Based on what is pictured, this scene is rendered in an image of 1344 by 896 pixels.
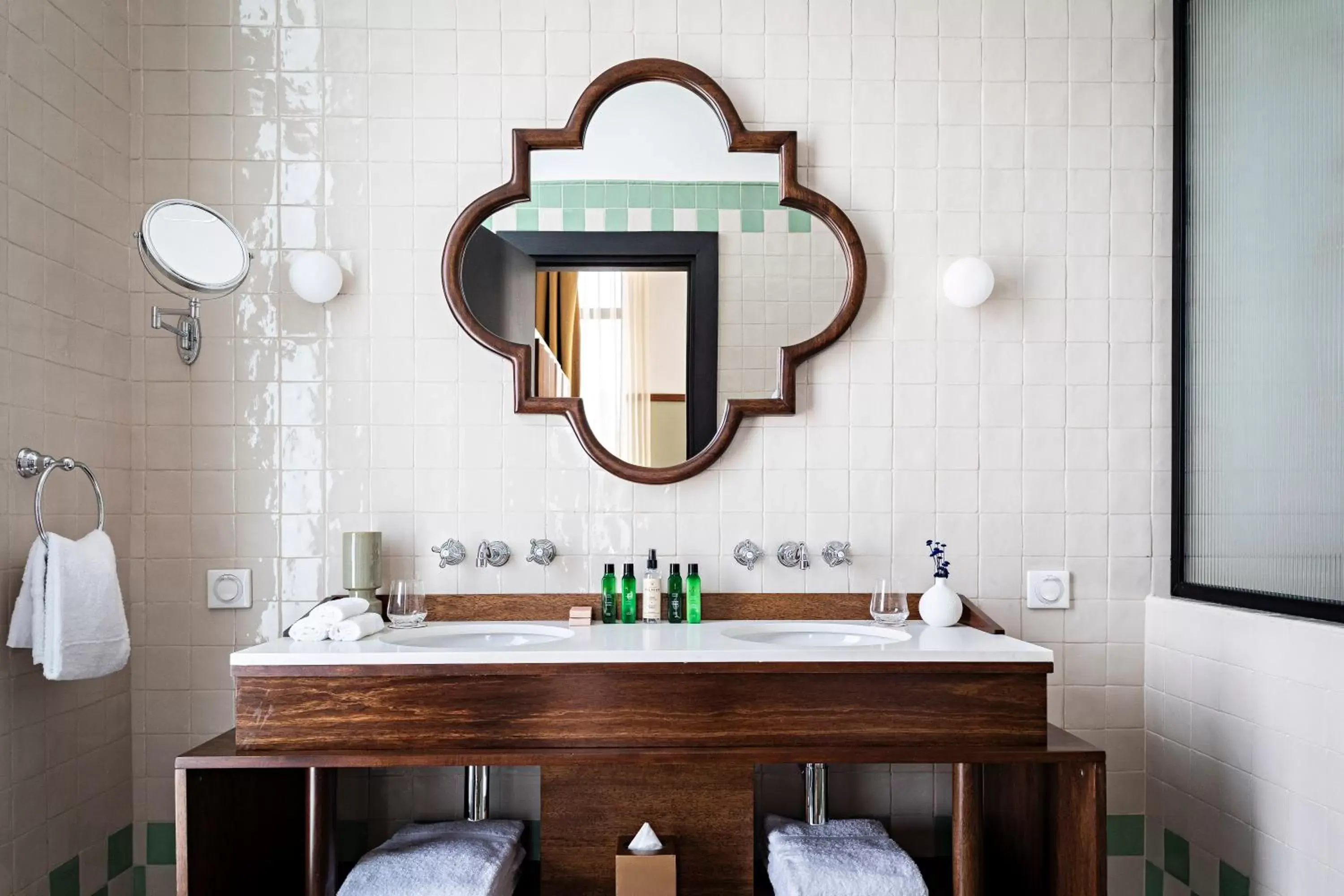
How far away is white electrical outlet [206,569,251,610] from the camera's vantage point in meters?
2.11

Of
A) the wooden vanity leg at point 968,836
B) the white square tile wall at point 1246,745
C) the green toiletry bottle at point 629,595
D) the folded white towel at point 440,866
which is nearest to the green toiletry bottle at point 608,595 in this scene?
the green toiletry bottle at point 629,595

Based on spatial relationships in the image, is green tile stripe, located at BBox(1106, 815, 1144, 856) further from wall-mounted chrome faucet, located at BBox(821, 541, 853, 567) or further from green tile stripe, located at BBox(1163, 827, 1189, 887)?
wall-mounted chrome faucet, located at BBox(821, 541, 853, 567)

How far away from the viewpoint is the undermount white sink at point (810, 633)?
1.98 m

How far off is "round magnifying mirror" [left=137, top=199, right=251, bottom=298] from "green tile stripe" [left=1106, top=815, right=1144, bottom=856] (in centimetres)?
237

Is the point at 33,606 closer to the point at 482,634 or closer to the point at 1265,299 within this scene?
the point at 482,634

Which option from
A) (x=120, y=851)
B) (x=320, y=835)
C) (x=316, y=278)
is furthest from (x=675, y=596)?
(x=120, y=851)

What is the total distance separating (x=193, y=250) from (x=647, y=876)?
5.19ft

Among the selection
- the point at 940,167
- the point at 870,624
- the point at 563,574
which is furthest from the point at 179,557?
the point at 940,167

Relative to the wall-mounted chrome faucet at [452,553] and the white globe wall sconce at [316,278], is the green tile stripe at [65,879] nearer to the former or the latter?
the wall-mounted chrome faucet at [452,553]

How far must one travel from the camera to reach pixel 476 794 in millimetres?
1988

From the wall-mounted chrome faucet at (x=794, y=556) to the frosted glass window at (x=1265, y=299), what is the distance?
0.89 meters

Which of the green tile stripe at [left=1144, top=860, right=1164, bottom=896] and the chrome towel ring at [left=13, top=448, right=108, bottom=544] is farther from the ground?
the chrome towel ring at [left=13, top=448, right=108, bottom=544]

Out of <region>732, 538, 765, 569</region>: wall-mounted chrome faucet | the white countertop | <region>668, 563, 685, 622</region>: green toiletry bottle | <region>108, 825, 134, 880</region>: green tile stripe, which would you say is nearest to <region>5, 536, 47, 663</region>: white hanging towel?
the white countertop

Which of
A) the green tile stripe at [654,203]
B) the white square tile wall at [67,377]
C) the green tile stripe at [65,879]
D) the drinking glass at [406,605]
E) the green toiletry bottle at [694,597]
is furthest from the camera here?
the green tile stripe at [654,203]
